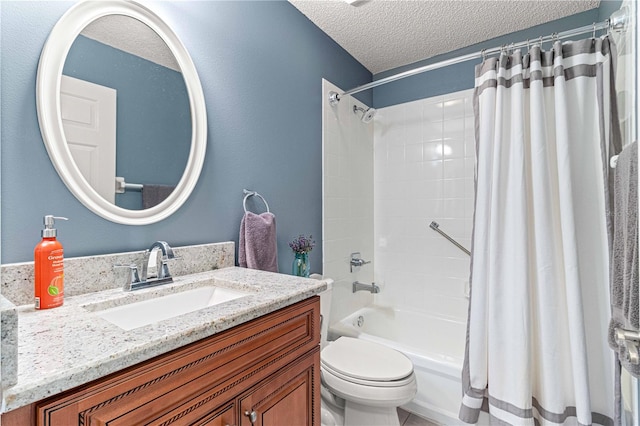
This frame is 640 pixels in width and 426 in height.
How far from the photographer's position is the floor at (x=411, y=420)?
1748 millimetres

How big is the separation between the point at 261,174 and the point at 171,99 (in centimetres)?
54

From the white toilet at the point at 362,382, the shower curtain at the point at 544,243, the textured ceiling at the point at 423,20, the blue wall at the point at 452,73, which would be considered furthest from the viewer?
the blue wall at the point at 452,73

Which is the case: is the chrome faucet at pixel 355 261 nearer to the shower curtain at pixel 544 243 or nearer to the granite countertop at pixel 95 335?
the shower curtain at pixel 544 243

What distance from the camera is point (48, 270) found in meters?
0.79

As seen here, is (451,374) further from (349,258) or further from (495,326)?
(349,258)

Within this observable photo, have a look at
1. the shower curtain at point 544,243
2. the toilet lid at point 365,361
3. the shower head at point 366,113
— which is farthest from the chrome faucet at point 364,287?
the shower head at point 366,113

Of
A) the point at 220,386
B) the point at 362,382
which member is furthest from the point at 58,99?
the point at 362,382

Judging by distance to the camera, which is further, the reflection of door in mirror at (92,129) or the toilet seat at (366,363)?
the toilet seat at (366,363)

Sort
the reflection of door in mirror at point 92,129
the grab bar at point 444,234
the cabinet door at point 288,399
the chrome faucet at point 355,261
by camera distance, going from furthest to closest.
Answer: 1. the chrome faucet at point 355,261
2. the grab bar at point 444,234
3. the reflection of door in mirror at point 92,129
4. the cabinet door at point 288,399

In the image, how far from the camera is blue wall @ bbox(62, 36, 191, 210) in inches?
39.3

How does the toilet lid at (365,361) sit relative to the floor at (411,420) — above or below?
above

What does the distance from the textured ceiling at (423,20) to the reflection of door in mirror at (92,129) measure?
1302 mm

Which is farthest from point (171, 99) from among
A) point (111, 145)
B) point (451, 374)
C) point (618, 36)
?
point (451, 374)

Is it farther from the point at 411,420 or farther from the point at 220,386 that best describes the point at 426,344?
the point at 220,386
